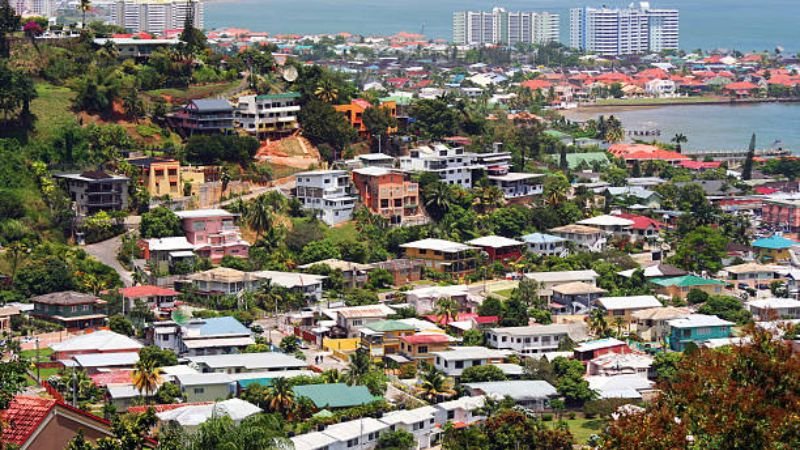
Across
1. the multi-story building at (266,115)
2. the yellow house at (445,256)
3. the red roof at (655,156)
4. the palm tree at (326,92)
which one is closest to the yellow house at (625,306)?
the yellow house at (445,256)

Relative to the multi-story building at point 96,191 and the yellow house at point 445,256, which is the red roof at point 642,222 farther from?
the multi-story building at point 96,191

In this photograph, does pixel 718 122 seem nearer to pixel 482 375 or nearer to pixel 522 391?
pixel 482 375

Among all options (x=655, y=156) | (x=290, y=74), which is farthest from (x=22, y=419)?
(x=655, y=156)

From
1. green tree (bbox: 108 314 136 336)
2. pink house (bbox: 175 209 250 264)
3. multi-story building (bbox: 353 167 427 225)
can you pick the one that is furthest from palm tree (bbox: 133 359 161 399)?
multi-story building (bbox: 353 167 427 225)

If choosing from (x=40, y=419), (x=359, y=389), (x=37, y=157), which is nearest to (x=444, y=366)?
(x=359, y=389)

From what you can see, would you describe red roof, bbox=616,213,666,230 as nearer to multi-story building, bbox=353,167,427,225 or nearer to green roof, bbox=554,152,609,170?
multi-story building, bbox=353,167,427,225

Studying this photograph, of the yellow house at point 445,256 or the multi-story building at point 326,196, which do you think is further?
the multi-story building at point 326,196

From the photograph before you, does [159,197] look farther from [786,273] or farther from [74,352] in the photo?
[786,273]
